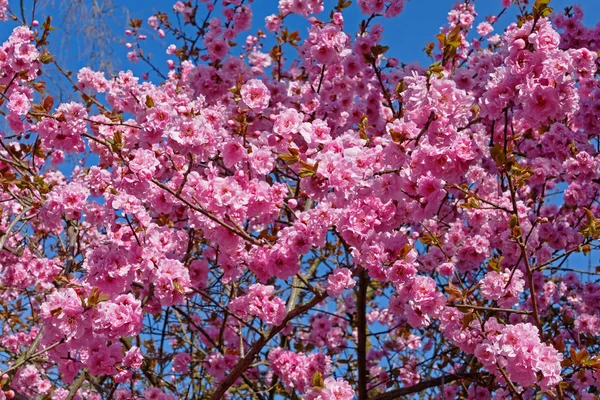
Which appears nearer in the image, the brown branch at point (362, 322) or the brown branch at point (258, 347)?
the brown branch at point (258, 347)

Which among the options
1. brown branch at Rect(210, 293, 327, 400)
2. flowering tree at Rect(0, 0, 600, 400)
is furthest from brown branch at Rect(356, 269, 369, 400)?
brown branch at Rect(210, 293, 327, 400)

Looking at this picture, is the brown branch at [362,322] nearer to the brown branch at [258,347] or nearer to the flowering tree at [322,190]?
the flowering tree at [322,190]

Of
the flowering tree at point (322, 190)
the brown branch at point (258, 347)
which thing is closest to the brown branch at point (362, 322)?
the flowering tree at point (322, 190)

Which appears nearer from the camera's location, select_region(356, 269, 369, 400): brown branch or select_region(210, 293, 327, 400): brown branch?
select_region(210, 293, 327, 400): brown branch

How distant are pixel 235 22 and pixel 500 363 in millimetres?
3753

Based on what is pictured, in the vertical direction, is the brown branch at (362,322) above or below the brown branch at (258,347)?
above

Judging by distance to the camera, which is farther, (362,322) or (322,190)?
(362,322)

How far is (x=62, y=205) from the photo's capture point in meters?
3.33

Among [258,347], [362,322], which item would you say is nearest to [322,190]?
[258,347]

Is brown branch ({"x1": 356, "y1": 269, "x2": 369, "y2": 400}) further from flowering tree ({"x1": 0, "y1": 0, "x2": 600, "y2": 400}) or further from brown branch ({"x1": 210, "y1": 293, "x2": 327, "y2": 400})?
brown branch ({"x1": 210, "y1": 293, "x2": 327, "y2": 400})

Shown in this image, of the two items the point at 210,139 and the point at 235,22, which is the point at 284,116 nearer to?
the point at 210,139

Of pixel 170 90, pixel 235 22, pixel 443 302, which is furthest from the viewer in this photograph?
pixel 235 22

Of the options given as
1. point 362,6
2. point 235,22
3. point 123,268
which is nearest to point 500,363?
point 123,268

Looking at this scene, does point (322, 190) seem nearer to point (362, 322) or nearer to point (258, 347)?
point (258, 347)
